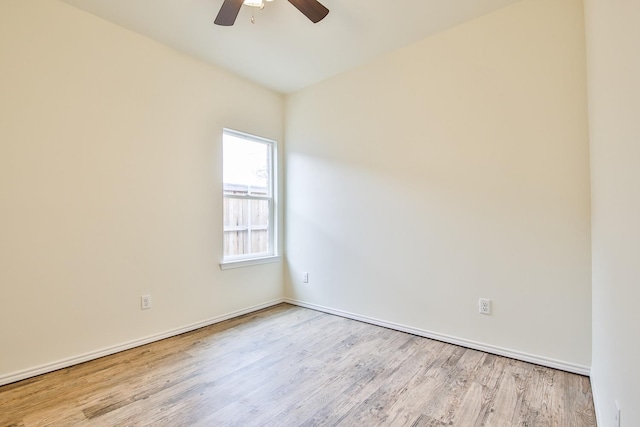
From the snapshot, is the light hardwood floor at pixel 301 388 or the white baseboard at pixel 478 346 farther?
the white baseboard at pixel 478 346

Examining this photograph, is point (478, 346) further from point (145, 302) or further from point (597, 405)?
point (145, 302)

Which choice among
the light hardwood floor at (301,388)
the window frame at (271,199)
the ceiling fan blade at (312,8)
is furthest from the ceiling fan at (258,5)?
the light hardwood floor at (301,388)

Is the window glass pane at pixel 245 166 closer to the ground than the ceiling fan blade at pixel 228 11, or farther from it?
closer to the ground

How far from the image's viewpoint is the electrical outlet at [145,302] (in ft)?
8.66

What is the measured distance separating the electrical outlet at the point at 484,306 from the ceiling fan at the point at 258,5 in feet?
7.97

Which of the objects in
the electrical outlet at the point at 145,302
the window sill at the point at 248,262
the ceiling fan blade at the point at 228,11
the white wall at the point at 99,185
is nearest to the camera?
the ceiling fan blade at the point at 228,11

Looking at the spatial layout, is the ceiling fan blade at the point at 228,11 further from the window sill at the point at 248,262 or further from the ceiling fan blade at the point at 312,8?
the window sill at the point at 248,262

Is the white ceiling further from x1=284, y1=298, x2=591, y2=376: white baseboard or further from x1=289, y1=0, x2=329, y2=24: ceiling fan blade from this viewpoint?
x1=284, y1=298, x2=591, y2=376: white baseboard

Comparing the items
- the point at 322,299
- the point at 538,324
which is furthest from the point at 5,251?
the point at 538,324

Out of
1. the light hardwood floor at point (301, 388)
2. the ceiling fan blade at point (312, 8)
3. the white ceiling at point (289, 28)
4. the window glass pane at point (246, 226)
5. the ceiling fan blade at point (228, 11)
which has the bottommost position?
the light hardwood floor at point (301, 388)

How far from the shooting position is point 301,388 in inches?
77.0

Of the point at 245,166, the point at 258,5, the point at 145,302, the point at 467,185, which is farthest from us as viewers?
the point at 245,166

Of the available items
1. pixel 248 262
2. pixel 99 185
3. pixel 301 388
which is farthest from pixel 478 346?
pixel 99 185

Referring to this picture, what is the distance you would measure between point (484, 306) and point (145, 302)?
9.22ft
